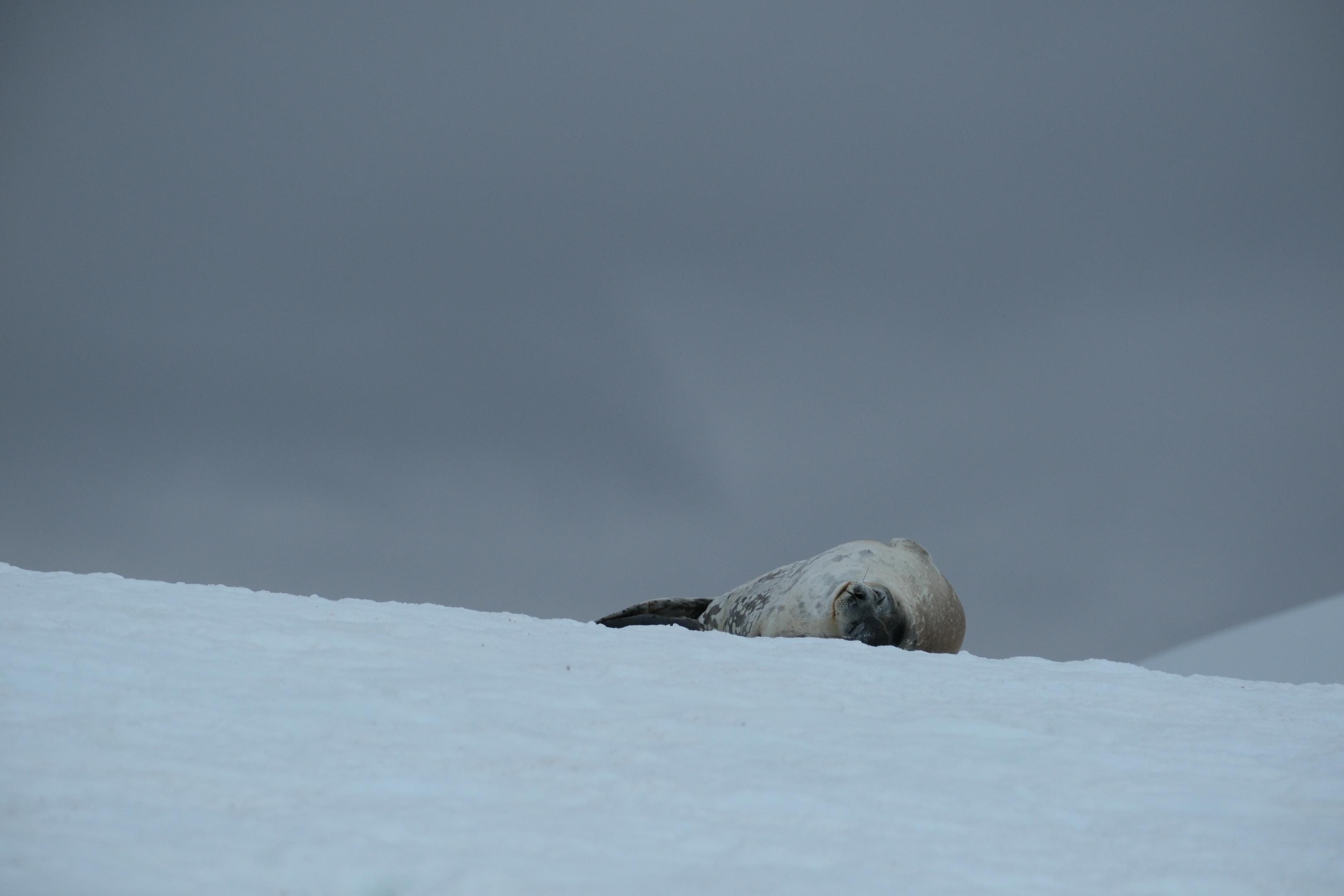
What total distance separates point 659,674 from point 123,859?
6.67 feet

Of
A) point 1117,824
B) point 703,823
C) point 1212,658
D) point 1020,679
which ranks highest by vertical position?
point 1212,658

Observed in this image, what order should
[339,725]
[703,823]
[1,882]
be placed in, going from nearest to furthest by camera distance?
[1,882], [703,823], [339,725]

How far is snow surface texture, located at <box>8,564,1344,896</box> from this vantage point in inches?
83.4

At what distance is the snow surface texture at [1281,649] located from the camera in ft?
30.8

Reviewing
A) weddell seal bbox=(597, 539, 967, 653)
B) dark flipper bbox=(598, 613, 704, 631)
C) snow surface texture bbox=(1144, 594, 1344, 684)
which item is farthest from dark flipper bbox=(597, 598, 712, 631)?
snow surface texture bbox=(1144, 594, 1344, 684)

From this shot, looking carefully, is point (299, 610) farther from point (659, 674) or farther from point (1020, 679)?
point (1020, 679)

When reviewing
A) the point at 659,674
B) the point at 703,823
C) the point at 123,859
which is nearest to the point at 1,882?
the point at 123,859

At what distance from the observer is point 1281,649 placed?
Result: 10.1 m

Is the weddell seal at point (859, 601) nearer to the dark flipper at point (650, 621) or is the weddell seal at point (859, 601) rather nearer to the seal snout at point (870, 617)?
the seal snout at point (870, 617)

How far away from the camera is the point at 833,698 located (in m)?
3.62

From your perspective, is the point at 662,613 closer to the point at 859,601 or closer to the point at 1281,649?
the point at 859,601

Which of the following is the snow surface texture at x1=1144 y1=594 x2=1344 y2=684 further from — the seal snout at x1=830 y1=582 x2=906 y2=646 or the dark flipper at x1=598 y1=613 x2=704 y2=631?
the dark flipper at x1=598 y1=613 x2=704 y2=631

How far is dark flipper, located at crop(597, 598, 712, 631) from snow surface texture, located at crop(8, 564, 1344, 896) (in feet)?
16.5

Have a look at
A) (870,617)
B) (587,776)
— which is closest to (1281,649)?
(870,617)
